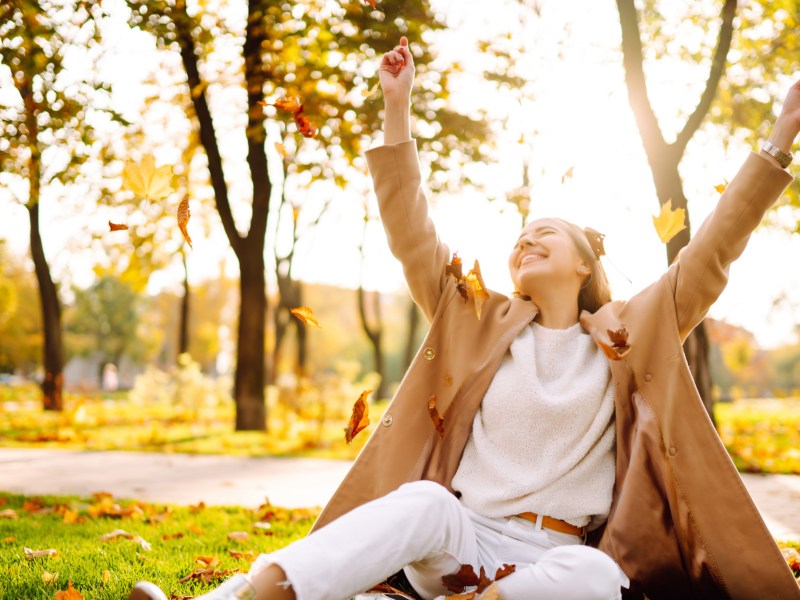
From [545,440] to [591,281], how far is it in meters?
0.84

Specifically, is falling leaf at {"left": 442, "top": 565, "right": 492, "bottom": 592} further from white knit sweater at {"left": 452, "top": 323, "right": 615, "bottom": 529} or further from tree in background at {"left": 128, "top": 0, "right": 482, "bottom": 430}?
tree in background at {"left": 128, "top": 0, "right": 482, "bottom": 430}

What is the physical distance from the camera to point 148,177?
3236 millimetres

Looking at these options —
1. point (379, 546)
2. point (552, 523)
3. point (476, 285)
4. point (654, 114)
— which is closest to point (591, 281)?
point (476, 285)

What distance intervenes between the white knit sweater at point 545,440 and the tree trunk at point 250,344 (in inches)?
335

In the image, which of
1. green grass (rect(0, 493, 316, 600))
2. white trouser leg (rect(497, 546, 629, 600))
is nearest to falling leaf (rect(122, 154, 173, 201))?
green grass (rect(0, 493, 316, 600))

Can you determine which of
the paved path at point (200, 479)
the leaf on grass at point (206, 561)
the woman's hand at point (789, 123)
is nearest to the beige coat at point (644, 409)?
the woman's hand at point (789, 123)

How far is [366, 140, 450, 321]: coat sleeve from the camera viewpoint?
2887 mm

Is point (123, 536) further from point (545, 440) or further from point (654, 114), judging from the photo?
→ point (654, 114)

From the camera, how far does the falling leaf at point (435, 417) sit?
2824mm

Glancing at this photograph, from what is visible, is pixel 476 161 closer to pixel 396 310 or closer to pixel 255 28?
pixel 255 28

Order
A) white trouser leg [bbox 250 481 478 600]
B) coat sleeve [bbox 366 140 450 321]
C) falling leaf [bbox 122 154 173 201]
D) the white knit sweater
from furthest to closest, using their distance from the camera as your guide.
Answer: falling leaf [bbox 122 154 173 201]
coat sleeve [bbox 366 140 450 321]
the white knit sweater
white trouser leg [bbox 250 481 478 600]

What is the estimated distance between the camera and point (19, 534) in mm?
4000

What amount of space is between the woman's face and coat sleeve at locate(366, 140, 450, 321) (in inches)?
14.3

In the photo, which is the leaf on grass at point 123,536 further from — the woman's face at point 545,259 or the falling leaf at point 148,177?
the woman's face at point 545,259
